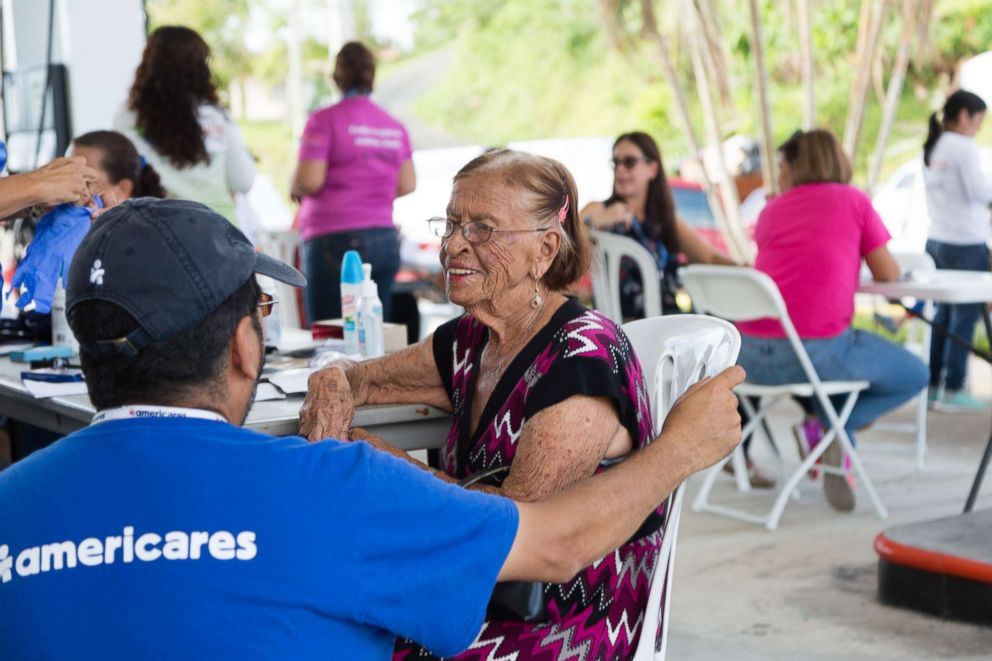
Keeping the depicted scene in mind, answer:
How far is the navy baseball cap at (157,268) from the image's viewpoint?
128 centimetres

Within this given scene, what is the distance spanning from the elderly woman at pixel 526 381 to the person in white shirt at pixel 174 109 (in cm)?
228

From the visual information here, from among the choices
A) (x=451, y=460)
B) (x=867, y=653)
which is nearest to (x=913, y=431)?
(x=867, y=653)

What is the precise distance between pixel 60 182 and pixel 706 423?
4.94 ft

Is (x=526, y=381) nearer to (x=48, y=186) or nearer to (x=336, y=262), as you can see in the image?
(x=48, y=186)

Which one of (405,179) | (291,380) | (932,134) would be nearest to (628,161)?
(405,179)

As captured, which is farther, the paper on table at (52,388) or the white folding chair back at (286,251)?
the white folding chair back at (286,251)

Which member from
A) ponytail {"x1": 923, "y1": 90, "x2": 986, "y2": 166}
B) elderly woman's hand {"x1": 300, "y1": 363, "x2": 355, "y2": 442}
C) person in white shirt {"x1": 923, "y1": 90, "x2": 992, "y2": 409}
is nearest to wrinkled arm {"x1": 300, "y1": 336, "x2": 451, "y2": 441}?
elderly woman's hand {"x1": 300, "y1": 363, "x2": 355, "y2": 442}

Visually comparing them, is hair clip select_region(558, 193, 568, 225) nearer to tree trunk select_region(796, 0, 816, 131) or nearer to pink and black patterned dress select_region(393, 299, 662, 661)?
pink and black patterned dress select_region(393, 299, 662, 661)

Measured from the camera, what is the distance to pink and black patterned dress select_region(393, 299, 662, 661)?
194 cm

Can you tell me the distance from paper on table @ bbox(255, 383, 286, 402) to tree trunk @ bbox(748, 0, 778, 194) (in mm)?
7142

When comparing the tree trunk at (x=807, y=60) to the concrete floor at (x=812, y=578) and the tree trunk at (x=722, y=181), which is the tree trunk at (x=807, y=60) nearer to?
the tree trunk at (x=722, y=181)

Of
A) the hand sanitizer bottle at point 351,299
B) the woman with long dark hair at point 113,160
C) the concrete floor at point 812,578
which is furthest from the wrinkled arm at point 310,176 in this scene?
the hand sanitizer bottle at point 351,299

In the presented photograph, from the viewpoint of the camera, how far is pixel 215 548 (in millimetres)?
1204

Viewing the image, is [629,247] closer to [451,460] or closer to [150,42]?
[150,42]
